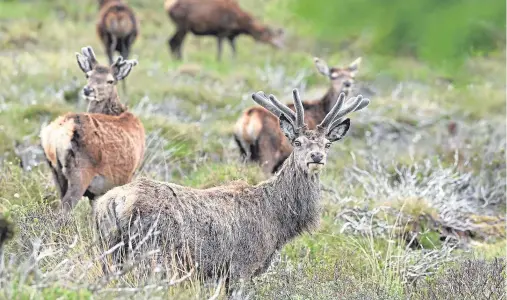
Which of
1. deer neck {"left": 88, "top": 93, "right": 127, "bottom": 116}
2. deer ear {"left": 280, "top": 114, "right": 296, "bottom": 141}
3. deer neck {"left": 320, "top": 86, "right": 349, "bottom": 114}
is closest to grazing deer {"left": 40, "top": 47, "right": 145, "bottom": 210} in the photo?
deer neck {"left": 88, "top": 93, "right": 127, "bottom": 116}

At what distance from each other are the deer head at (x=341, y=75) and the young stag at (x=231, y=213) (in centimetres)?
515

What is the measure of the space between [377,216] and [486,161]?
3359mm

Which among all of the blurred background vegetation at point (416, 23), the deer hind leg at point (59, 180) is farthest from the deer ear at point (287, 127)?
the blurred background vegetation at point (416, 23)

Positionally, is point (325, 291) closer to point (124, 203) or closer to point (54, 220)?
point (124, 203)

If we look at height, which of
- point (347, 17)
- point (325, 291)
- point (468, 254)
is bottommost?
point (468, 254)

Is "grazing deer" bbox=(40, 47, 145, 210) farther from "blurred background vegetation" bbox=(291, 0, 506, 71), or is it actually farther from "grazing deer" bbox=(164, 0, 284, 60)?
"grazing deer" bbox=(164, 0, 284, 60)

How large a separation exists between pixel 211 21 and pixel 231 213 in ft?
51.4

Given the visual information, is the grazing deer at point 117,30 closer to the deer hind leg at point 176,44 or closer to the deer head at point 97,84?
the deer hind leg at point 176,44

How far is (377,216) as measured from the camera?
9750 millimetres

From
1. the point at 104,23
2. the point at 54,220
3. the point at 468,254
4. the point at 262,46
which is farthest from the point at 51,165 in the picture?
the point at 262,46

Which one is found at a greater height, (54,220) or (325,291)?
(54,220)

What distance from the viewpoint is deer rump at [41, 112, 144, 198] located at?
809cm

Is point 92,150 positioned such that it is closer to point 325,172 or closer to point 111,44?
point 325,172

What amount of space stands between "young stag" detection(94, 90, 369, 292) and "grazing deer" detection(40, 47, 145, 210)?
172 centimetres
